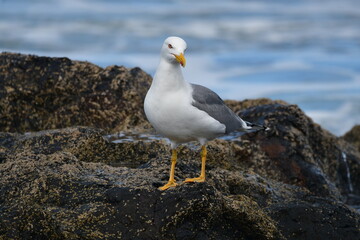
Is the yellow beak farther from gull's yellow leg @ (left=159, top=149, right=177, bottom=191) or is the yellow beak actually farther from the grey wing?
gull's yellow leg @ (left=159, top=149, right=177, bottom=191)

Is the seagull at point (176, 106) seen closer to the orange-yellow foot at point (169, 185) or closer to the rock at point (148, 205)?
the orange-yellow foot at point (169, 185)

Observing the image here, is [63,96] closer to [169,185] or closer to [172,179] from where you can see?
[172,179]

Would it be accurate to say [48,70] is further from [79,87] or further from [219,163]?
[219,163]

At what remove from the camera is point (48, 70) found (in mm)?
9812

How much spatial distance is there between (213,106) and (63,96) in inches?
154

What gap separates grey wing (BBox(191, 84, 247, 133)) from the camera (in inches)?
242

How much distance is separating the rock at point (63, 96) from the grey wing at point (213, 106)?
8.94ft

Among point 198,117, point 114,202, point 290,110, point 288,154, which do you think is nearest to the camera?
point 114,202

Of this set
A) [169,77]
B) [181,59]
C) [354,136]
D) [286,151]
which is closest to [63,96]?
[286,151]

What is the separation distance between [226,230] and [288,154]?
365 centimetres

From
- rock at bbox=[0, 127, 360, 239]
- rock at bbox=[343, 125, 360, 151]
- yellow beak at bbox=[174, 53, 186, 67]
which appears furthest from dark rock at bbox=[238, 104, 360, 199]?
rock at bbox=[343, 125, 360, 151]

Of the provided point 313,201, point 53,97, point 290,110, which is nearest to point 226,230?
point 313,201

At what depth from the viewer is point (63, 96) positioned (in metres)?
9.68

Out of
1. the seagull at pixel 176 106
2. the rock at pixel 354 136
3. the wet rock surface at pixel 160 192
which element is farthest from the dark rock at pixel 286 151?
the rock at pixel 354 136
